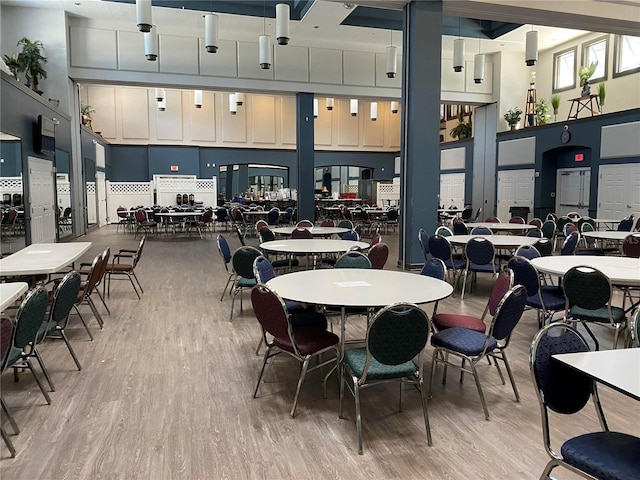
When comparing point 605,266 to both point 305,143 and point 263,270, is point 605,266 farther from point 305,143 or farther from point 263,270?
point 305,143

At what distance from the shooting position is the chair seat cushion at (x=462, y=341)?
2.90 meters

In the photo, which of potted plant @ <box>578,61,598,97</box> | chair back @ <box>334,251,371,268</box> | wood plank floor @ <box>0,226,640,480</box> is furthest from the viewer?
potted plant @ <box>578,61,598,97</box>

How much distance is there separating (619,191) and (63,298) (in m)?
12.3

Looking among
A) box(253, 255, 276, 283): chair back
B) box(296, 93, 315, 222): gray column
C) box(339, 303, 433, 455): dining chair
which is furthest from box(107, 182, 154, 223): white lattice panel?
box(339, 303, 433, 455): dining chair

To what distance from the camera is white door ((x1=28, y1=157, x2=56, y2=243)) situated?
8.63 m

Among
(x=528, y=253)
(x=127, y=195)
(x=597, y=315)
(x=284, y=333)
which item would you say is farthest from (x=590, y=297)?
(x=127, y=195)

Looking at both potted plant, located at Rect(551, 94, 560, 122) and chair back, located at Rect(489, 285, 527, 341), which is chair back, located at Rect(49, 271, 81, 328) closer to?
chair back, located at Rect(489, 285, 527, 341)

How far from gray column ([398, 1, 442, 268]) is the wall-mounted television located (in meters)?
6.78

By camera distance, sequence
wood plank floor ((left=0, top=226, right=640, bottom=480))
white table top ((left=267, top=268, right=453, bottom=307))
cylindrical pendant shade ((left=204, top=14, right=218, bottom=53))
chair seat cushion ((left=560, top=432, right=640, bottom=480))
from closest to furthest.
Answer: chair seat cushion ((left=560, top=432, right=640, bottom=480)) < wood plank floor ((left=0, top=226, right=640, bottom=480)) < white table top ((left=267, top=268, right=453, bottom=307)) < cylindrical pendant shade ((left=204, top=14, right=218, bottom=53))

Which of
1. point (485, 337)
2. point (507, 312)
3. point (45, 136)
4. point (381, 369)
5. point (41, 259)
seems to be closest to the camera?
point (381, 369)

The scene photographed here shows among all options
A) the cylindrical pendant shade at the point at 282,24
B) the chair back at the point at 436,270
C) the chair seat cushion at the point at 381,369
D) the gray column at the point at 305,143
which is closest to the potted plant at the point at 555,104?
the gray column at the point at 305,143

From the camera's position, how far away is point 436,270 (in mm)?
3820

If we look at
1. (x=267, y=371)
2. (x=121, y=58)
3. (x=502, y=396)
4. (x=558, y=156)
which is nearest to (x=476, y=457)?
(x=502, y=396)

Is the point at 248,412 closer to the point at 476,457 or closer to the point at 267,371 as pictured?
the point at 267,371
